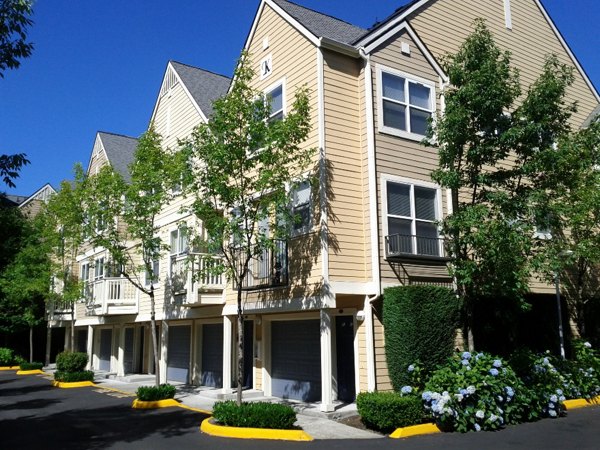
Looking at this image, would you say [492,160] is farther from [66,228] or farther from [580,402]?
[66,228]

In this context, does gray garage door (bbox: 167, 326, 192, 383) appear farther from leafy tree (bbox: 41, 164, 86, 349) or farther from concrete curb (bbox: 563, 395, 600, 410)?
concrete curb (bbox: 563, 395, 600, 410)

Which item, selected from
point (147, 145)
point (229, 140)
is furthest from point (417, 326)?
point (147, 145)

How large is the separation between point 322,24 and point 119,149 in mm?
16701

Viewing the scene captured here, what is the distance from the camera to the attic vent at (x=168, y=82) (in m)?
22.7

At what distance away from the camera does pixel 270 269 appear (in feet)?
46.7

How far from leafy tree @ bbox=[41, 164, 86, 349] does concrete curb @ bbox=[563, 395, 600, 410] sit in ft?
49.8

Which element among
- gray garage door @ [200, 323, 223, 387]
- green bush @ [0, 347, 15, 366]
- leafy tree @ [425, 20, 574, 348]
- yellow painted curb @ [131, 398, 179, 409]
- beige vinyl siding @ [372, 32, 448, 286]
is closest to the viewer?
leafy tree @ [425, 20, 574, 348]

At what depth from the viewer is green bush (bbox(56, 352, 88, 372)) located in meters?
22.2

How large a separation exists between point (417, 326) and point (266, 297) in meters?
4.26

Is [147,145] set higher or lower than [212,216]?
higher

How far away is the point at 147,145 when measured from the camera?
16.1 metres

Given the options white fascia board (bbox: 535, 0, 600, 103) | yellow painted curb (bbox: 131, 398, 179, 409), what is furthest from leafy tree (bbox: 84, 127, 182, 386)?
white fascia board (bbox: 535, 0, 600, 103)

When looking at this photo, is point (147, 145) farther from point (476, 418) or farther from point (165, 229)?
point (476, 418)

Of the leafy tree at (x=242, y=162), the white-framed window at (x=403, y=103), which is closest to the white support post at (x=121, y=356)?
the leafy tree at (x=242, y=162)
